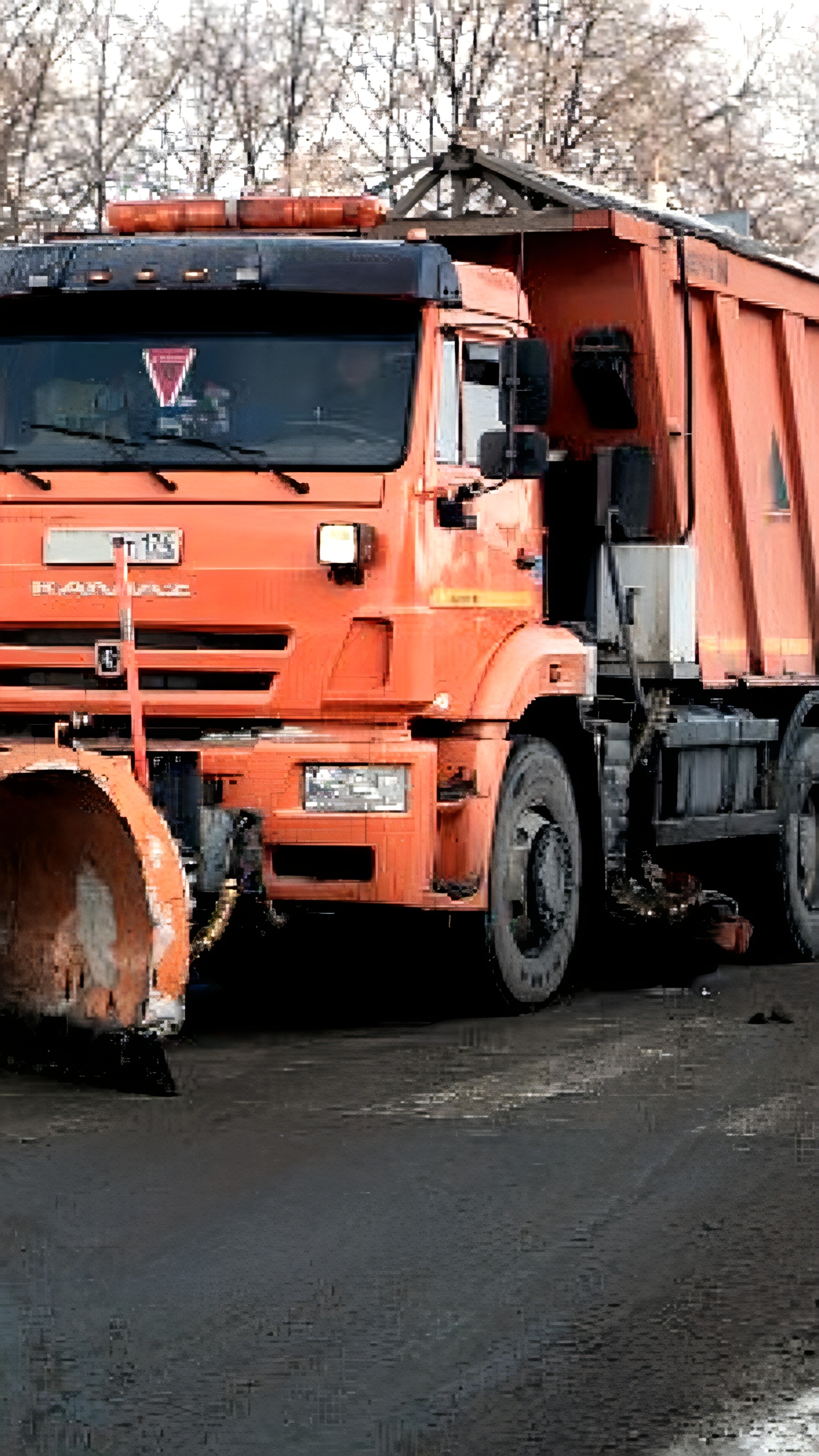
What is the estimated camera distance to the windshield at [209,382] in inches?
398

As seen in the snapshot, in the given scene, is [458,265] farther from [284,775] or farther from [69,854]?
[69,854]

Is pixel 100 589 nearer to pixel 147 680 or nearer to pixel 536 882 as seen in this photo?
pixel 147 680

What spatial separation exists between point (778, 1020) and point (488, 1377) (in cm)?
557

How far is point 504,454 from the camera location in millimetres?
10367

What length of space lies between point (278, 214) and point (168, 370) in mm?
958

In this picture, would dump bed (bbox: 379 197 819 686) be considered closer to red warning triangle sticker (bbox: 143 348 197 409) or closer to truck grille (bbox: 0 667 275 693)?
red warning triangle sticker (bbox: 143 348 197 409)

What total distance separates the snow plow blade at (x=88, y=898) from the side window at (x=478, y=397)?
6.88ft

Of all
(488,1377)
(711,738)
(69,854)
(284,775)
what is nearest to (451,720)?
(284,775)

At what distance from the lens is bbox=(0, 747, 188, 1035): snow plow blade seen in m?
8.66

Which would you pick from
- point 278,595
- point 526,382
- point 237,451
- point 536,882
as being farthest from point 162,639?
point 536,882

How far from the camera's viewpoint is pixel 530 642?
10.9 meters

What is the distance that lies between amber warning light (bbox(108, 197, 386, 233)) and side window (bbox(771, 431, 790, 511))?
315 cm

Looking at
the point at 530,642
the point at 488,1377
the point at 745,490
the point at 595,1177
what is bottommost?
the point at 488,1377

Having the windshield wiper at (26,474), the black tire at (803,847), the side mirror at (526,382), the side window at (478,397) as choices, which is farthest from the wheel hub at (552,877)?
the black tire at (803,847)
